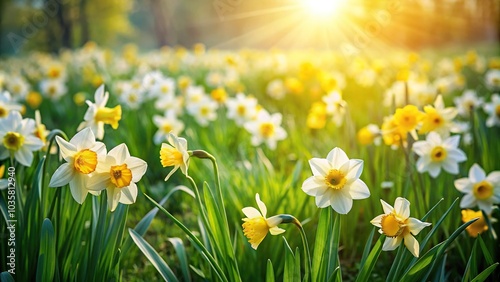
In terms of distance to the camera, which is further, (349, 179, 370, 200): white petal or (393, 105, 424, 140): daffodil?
(393, 105, 424, 140): daffodil

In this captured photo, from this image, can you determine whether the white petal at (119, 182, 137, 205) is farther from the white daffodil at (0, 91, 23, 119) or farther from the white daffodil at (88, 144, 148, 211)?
the white daffodil at (0, 91, 23, 119)

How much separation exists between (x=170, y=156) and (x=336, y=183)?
1.48 ft

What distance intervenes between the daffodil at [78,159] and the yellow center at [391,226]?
0.74 metres

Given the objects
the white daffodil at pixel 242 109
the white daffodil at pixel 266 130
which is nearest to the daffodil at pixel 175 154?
the white daffodil at pixel 266 130

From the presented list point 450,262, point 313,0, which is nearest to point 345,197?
point 450,262

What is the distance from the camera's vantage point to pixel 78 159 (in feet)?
3.80

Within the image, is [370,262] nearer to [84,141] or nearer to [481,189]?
[481,189]

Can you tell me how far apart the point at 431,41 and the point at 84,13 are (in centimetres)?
1827

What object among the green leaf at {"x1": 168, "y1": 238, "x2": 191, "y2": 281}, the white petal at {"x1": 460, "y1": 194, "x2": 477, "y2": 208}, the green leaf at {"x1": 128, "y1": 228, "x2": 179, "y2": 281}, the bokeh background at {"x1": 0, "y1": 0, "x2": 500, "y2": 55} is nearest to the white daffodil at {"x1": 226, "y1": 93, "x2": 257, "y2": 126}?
the green leaf at {"x1": 168, "y1": 238, "x2": 191, "y2": 281}

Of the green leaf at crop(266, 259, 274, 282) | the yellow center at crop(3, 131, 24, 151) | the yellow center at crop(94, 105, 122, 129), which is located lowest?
the green leaf at crop(266, 259, 274, 282)

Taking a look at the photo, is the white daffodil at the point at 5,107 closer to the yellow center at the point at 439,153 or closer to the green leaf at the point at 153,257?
the green leaf at the point at 153,257

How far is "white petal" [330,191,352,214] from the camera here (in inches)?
46.5

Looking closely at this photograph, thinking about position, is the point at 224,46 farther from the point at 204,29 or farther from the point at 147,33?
the point at 147,33

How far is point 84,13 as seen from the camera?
67.5 ft
